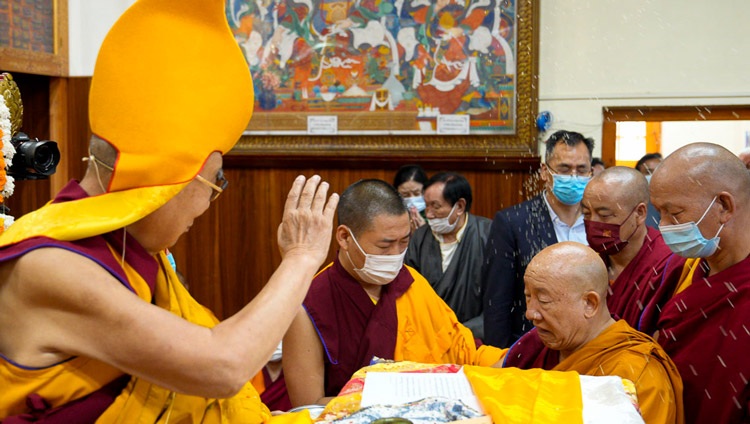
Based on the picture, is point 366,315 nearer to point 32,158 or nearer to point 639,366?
point 639,366

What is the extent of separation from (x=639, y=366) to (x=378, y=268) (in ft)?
3.43

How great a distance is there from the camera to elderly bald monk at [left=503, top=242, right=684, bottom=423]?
2232 millimetres

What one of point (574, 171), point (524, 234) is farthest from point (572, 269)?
point (574, 171)

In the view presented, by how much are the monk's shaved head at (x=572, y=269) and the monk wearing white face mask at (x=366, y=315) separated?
0.62 metres

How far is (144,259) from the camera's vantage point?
4.99 feet

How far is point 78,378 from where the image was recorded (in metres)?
1.40

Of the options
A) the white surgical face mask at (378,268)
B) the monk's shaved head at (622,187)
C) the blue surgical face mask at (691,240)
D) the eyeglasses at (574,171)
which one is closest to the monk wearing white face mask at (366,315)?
the white surgical face mask at (378,268)

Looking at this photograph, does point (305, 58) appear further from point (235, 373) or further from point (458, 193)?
point (235, 373)

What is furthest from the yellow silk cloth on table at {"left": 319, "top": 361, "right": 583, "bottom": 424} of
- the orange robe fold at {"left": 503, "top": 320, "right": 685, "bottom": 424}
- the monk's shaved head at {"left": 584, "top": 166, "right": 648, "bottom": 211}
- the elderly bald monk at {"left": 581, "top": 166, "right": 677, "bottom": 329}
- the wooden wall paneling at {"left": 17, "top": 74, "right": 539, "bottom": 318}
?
the wooden wall paneling at {"left": 17, "top": 74, "right": 539, "bottom": 318}

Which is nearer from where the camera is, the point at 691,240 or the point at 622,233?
the point at 691,240

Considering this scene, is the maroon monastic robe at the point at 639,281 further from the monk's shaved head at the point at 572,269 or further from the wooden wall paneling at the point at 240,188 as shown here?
the wooden wall paneling at the point at 240,188

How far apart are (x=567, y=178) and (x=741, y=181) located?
159cm

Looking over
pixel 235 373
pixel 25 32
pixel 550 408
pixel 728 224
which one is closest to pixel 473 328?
pixel 728 224

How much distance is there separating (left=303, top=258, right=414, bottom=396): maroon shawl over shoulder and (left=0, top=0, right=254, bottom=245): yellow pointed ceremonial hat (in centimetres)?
130
